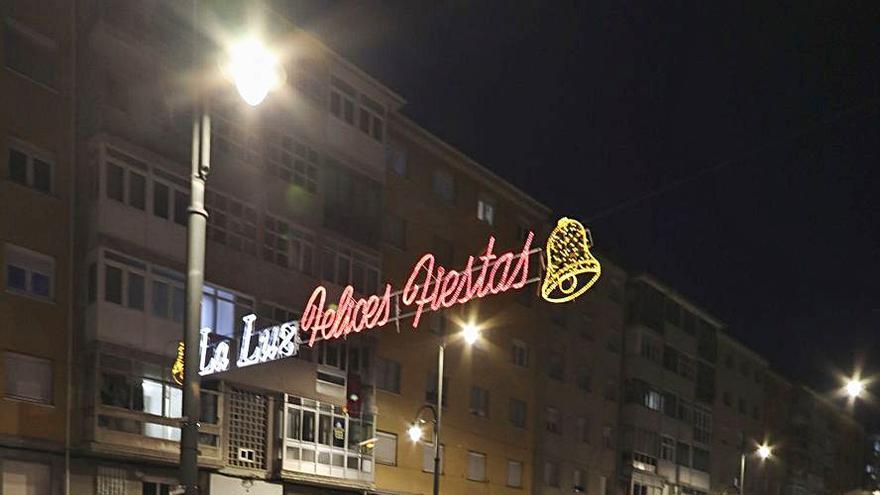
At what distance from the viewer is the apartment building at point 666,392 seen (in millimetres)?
51094

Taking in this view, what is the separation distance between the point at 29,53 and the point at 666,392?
42158 millimetres

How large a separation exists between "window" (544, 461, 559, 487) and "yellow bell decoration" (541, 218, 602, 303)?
99.7ft

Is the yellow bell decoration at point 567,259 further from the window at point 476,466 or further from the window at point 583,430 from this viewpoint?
the window at point 583,430

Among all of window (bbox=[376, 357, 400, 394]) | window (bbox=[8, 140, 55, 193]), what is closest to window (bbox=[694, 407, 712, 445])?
window (bbox=[376, 357, 400, 394])

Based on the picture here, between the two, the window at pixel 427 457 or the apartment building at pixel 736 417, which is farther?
the apartment building at pixel 736 417

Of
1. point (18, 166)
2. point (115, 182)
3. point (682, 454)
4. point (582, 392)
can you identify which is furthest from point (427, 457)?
point (682, 454)

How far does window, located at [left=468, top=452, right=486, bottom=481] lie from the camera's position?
3831 cm

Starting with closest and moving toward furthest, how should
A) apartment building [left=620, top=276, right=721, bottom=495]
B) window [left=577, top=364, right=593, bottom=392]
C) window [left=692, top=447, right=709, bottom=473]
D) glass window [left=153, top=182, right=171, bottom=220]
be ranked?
glass window [left=153, top=182, right=171, bottom=220] → window [left=577, top=364, right=593, bottom=392] → apartment building [left=620, top=276, right=721, bottom=495] → window [left=692, top=447, right=709, bottom=473]

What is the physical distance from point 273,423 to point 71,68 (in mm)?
11699

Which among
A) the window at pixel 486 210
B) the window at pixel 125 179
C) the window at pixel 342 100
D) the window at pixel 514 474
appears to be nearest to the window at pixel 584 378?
the window at pixel 514 474

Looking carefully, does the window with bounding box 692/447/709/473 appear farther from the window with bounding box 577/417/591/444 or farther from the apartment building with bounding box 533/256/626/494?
the window with bounding box 577/417/591/444

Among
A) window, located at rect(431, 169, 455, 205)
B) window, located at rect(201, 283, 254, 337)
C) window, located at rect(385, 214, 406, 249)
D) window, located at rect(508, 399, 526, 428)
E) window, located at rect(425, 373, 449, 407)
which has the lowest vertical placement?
window, located at rect(508, 399, 526, 428)

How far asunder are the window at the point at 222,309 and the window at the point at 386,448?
826cm

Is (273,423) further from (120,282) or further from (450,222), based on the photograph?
(450,222)
